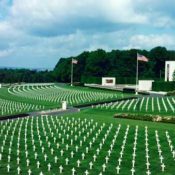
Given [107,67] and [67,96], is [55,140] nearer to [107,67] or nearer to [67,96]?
[67,96]

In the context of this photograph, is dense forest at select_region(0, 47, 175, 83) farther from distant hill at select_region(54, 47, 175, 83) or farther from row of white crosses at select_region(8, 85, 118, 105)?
row of white crosses at select_region(8, 85, 118, 105)

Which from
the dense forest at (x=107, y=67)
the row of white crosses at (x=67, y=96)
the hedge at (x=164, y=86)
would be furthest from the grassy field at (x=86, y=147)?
the dense forest at (x=107, y=67)

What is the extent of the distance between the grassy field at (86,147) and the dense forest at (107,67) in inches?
2975

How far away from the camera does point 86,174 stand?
15.6 metres

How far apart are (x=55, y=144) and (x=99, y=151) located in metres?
3.05

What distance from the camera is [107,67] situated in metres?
110

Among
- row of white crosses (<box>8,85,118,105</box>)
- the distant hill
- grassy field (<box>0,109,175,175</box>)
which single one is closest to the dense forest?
the distant hill

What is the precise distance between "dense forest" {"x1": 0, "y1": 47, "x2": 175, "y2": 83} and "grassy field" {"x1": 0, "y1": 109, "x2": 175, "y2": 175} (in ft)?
248

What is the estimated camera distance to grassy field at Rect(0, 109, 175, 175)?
1738 cm

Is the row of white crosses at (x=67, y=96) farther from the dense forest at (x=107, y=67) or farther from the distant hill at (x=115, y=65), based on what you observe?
the dense forest at (x=107, y=67)

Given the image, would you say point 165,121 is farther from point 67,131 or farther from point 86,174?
point 86,174

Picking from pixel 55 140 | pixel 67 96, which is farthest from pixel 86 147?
pixel 67 96

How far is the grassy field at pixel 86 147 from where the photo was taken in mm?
17375

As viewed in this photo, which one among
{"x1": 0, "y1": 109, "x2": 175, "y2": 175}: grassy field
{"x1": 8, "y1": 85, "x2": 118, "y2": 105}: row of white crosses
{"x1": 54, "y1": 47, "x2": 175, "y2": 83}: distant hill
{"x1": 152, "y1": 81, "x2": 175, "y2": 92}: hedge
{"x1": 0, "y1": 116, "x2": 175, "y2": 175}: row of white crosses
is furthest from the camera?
{"x1": 54, "y1": 47, "x2": 175, "y2": 83}: distant hill
